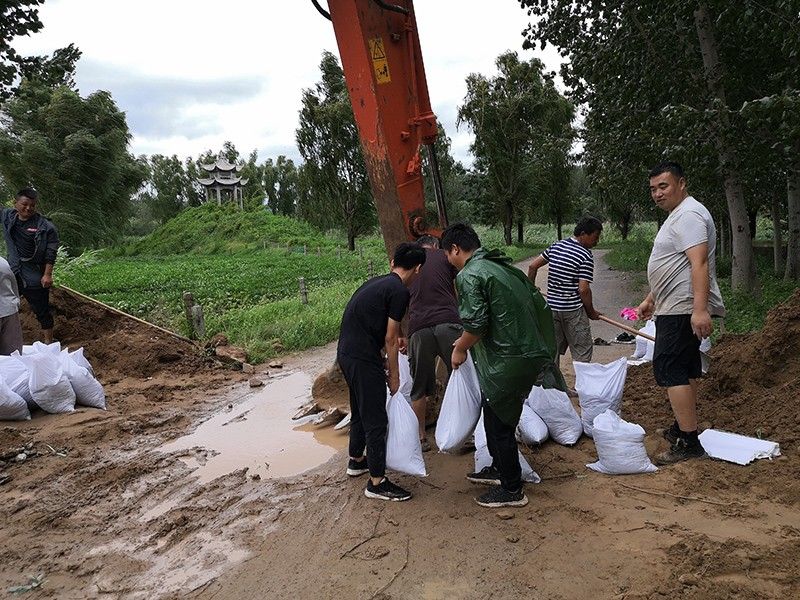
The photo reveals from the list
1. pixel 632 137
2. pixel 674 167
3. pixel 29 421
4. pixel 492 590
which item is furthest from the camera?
pixel 632 137

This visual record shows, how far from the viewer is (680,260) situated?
131 inches

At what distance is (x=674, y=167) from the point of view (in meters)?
3.41

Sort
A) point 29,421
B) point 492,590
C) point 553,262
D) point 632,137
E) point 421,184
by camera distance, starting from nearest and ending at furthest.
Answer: point 492,590, point 421,184, point 553,262, point 29,421, point 632,137

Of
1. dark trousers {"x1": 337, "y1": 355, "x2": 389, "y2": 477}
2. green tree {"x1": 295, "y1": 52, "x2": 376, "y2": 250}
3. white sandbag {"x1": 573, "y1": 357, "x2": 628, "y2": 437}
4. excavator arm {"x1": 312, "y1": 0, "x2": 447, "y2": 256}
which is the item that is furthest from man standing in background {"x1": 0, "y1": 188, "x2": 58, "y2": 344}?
green tree {"x1": 295, "y1": 52, "x2": 376, "y2": 250}

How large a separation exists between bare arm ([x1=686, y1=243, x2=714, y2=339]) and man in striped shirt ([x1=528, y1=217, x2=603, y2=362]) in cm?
148

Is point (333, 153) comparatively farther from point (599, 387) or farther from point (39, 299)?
point (599, 387)

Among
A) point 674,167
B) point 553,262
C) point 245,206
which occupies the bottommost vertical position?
point 553,262

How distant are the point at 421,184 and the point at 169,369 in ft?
15.0

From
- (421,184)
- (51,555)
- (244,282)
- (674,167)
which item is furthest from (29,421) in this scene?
(244,282)

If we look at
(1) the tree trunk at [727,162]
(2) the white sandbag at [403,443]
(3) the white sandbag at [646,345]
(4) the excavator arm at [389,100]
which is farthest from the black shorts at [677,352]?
(1) the tree trunk at [727,162]

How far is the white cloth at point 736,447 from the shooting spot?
322 centimetres

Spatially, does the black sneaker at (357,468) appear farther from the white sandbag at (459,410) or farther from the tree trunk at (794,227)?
the tree trunk at (794,227)

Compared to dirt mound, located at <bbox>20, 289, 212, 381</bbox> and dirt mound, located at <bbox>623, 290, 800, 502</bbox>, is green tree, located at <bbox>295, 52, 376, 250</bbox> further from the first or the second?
dirt mound, located at <bbox>623, 290, 800, 502</bbox>

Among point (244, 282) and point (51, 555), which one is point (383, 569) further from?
point (244, 282)
